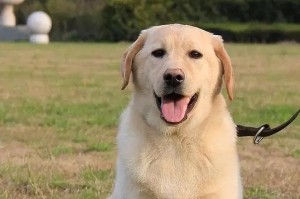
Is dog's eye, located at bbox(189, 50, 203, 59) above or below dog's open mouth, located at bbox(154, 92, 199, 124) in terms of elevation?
above

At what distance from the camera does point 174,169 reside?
435cm

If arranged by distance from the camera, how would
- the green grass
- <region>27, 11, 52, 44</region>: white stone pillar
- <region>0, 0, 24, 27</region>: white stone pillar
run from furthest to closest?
<region>0, 0, 24, 27</region>: white stone pillar, the green grass, <region>27, 11, 52, 44</region>: white stone pillar

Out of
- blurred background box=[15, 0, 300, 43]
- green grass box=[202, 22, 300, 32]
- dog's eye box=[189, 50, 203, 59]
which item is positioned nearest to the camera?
dog's eye box=[189, 50, 203, 59]

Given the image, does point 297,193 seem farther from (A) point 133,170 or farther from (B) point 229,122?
(A) point 133,170

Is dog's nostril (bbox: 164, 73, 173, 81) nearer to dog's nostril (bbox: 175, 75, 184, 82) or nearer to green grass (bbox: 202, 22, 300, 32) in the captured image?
dog's nostril (bbox: 175, 75, 184, 82)

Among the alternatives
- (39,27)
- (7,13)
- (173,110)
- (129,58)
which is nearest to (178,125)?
(173,110)

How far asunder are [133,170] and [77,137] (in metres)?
4.25

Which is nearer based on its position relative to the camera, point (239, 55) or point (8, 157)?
point (8, 157)

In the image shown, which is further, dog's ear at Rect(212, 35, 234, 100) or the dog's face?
dog's ear at Rect(212, 35, 234, 100)

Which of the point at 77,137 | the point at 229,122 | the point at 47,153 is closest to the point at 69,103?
the point at 77,137

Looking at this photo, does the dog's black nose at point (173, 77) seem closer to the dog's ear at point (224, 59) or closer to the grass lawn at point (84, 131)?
the dog's ear at point (224, 59)

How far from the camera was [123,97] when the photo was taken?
12.8 meters

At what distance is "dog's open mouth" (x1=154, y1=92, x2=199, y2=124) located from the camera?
13.9ft

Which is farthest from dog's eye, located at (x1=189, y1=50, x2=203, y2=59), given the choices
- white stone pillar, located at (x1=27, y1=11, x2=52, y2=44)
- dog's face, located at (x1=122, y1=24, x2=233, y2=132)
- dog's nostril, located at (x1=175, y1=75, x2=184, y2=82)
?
white stone pillar, located at (x1=27, y1=11, x2=52, y2=44)
